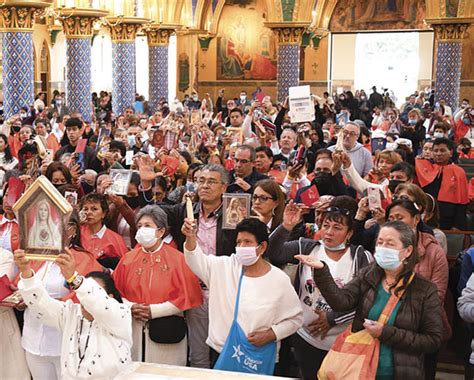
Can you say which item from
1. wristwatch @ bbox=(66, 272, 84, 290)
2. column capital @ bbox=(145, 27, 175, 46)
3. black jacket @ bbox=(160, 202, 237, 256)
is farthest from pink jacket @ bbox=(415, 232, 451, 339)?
column capital @ bbox=(145, 27, 175, 46)

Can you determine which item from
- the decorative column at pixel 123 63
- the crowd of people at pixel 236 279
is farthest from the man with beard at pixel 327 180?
the decorative column at pixel 123 63

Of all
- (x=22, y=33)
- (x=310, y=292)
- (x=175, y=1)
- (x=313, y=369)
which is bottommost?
(x=313, y=369)

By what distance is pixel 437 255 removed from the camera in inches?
193

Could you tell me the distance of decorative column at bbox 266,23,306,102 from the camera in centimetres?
2238

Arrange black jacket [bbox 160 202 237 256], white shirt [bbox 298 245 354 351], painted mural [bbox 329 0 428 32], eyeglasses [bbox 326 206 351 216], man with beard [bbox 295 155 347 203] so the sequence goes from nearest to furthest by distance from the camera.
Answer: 1. white shirt [bbox 298 245 354 351]
2. eyeglasses [bbox 326 206 351 216]
3. black jacket [bbox 160 202 237 256]
4. man with beard [bbox 295 155 347 203]
5. painted mural [bbox 329 0 428 32]

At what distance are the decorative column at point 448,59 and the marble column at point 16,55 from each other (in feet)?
39.9

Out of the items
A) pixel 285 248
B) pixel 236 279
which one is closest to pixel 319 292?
pixel 285 248

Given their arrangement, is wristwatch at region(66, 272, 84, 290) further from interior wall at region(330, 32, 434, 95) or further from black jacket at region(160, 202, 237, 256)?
interior wall at region(330, 32, 434, 95)

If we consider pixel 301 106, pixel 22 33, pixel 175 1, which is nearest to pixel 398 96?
pixel 175 1

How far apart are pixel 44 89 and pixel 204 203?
25.9m

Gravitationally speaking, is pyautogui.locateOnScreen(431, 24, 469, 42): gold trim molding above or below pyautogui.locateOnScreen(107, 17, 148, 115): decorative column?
above

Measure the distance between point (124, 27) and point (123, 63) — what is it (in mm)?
1005

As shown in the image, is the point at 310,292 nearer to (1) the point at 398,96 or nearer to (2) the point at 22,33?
(2) the point at 22,33

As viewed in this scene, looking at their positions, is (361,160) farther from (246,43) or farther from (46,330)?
(246,43)
